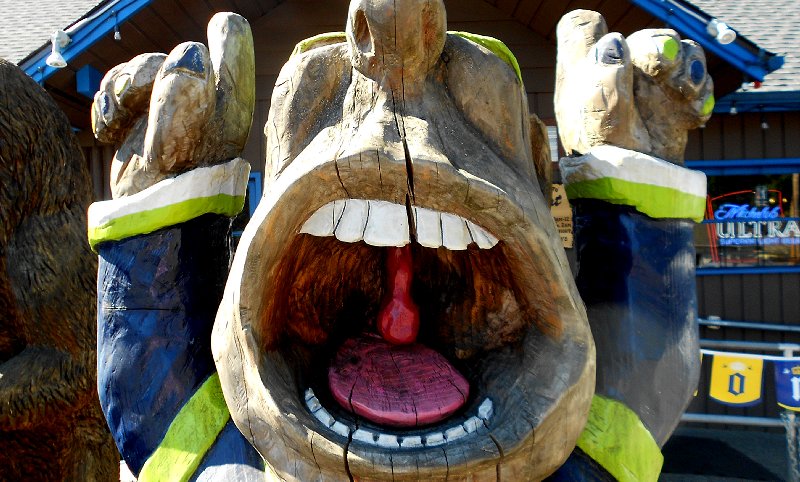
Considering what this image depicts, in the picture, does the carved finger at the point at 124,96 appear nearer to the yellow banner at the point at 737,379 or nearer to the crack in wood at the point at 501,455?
the crack in wood at the point at 501,455

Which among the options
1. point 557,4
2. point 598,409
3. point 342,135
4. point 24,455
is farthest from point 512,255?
point 557,4

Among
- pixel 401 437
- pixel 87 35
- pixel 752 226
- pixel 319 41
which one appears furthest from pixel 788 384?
pixel 87 35

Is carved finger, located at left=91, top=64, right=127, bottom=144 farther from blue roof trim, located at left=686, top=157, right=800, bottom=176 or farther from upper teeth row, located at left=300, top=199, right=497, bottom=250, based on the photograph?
blue roof trim, located at left=686, top=157, right=800, bottom=176

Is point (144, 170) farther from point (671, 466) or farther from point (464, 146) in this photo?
point (671, 466)

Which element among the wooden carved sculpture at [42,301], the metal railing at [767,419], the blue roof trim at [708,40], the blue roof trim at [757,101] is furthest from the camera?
the blue roof trim at [757,101]

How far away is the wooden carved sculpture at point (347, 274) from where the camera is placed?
0.95 m

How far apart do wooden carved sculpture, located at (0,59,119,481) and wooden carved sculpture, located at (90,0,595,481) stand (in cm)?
57

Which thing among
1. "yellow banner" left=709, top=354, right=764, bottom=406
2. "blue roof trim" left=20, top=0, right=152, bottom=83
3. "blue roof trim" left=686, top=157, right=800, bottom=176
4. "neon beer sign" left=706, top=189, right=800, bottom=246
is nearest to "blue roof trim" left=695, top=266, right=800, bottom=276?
"neon beer sign" left=706, top=189, right=800, bottom=246

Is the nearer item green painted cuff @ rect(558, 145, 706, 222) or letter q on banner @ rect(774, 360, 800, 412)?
green painted cuff @ rect(558, 145, 706, 222)

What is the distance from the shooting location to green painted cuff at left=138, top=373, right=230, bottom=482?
1.24m

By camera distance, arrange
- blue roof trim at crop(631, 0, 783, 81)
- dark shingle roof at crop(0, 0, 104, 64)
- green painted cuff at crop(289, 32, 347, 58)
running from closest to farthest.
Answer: green painted cuff at crop(289, 32, 347, 58)
blue roof trim at crop(631, 0, 783, 81)
dark shingle roof at crop(0, 0, 104, 64)

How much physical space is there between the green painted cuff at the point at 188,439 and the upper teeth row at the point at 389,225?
0.52 meters

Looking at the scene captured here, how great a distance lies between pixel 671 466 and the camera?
4320 mm

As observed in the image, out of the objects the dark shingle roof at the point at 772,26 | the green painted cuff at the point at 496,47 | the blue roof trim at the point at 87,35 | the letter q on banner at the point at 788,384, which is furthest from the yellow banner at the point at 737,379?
the blue roof trim at the point at 87,35
